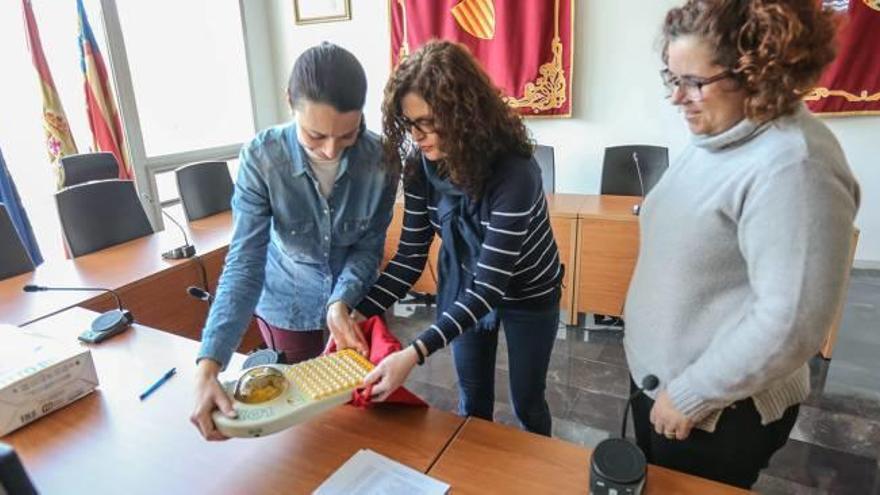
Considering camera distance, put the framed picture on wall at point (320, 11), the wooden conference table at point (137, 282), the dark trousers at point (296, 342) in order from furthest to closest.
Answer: the framed picture on wall at point (320, 11), the wooden conference table at point (137, 282), the dark trousers at point (296, 342)

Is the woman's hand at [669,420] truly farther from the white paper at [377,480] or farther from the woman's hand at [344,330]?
the woman's hand at [344,330]

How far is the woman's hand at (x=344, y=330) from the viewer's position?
1017mm

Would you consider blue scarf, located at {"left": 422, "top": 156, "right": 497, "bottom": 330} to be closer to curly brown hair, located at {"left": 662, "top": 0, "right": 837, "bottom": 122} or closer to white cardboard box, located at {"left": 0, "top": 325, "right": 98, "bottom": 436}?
curly brown hair, located at {"left": 662, "top": 0, "right": 837, "bottom": 122}

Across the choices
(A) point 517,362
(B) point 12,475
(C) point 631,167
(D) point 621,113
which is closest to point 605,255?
(C) point 631,167

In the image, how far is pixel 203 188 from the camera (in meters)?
2.83

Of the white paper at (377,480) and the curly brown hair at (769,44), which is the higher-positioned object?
the curly brown hair at (769,44)

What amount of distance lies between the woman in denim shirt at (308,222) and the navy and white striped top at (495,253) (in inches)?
2.8

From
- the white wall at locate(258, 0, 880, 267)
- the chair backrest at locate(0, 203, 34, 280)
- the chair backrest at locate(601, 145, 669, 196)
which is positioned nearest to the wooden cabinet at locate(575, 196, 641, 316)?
the chair backrest at locate(601, 145, 669, 196)

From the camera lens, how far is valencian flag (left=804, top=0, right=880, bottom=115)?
2865 mm

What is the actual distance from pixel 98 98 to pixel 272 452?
125 inches

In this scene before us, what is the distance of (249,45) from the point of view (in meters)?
4.28

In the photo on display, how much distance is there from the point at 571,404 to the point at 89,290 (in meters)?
1.82

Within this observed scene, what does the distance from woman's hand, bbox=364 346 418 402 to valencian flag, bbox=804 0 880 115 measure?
3.10 meters

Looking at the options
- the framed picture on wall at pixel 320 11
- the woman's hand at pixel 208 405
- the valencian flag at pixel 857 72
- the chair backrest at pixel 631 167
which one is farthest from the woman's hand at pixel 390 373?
the framed picture on wall at pixel 320 11
